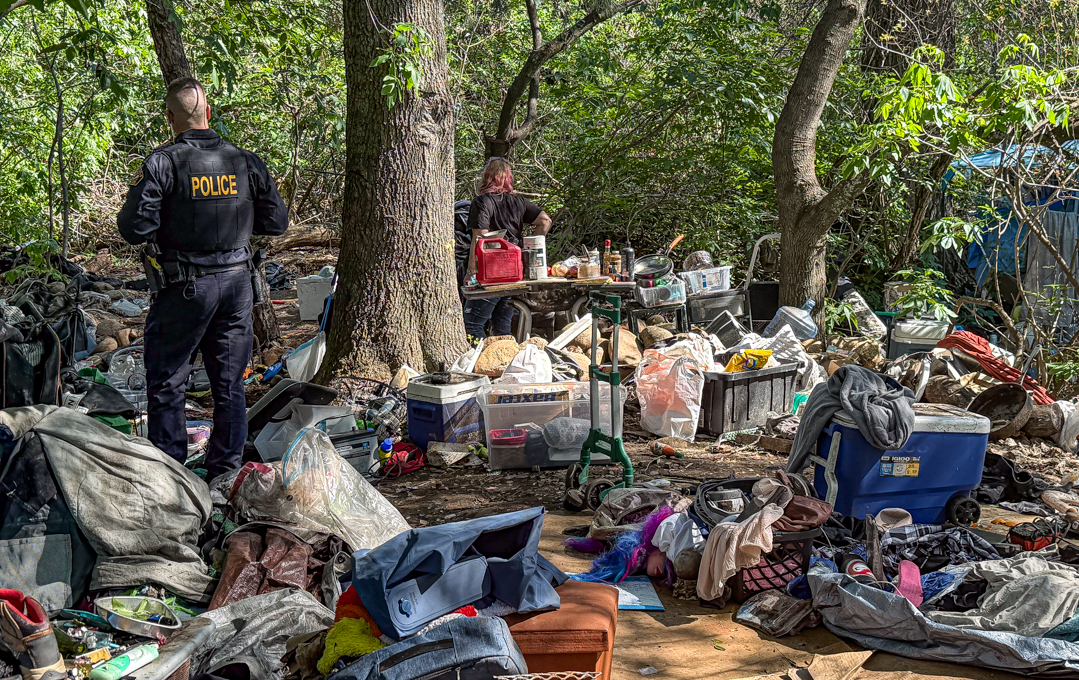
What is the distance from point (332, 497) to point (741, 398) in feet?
10.8

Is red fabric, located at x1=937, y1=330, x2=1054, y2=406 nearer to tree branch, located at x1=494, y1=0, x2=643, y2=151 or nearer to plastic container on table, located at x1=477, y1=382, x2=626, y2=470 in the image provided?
plastic container on table, located at x1=477, y1=382, x2=626, y2=470

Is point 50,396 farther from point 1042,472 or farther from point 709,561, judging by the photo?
point 1042,472

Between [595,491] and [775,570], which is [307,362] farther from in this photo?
[775,570]

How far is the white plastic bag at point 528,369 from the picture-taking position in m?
6.08

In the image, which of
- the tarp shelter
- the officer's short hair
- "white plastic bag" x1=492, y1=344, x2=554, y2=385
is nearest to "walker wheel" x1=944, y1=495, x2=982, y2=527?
"white plastic bag" x1=492, y1=344, x2=554, y2=385

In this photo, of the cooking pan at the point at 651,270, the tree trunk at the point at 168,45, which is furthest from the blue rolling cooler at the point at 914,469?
the tree trunk at the point at 168,45

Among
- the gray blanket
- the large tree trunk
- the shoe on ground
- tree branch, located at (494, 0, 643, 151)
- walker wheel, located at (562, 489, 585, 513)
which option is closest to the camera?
the shoe on ground

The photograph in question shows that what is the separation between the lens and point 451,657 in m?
2.45

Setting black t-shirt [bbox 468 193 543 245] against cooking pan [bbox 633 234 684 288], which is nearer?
black t-shirt [bbox 468 193 543 245]

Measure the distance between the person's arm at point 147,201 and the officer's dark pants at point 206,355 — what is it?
1.14 feet

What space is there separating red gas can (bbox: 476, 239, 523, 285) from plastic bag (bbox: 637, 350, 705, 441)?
145 cm

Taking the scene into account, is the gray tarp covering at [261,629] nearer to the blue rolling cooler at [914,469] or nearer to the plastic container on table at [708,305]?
the blue rolling cooler at [914,469]

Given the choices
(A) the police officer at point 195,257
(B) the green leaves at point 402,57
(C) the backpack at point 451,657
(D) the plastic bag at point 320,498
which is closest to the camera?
(C) the backpack at point 451,657

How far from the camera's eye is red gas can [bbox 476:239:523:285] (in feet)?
22.5
